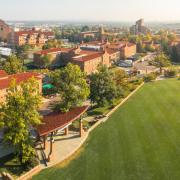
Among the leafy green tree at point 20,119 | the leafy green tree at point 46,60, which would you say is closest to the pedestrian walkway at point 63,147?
the leafy green tree at point 20,119

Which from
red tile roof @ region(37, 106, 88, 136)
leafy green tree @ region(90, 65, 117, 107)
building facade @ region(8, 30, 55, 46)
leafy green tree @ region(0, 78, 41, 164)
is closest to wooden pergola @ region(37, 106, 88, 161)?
red tile roof @ region(37, 106, 88, 136)

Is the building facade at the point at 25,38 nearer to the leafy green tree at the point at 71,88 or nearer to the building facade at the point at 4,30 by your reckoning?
the building facade at the point at 4,30

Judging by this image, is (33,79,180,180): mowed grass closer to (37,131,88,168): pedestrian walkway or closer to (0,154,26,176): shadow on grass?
(37,131,88,168): pedestrian walkway

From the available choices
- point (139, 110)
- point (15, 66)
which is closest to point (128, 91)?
point (139, 110)

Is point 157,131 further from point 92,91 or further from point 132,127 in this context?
point 92,91

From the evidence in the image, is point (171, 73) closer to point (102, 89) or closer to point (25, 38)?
point (102, 89)

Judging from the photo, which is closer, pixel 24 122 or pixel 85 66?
pixel 24 122

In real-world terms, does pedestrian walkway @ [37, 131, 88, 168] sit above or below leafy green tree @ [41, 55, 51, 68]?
below

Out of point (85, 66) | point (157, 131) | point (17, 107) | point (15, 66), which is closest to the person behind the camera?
point (17, 107)
